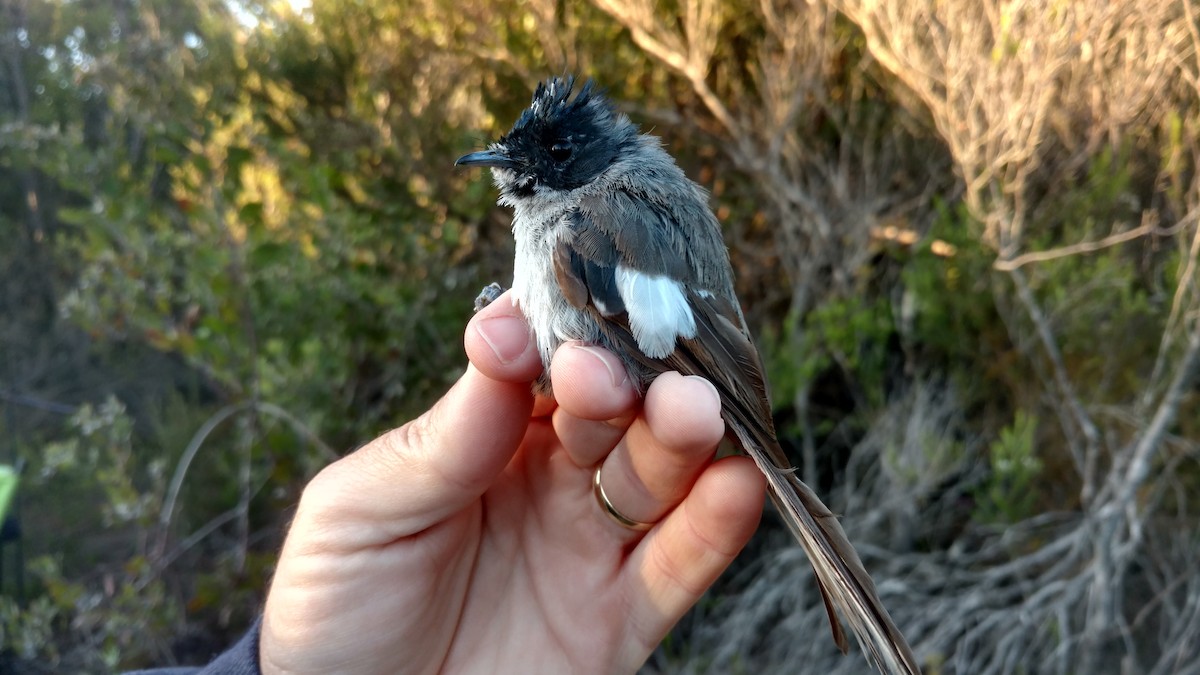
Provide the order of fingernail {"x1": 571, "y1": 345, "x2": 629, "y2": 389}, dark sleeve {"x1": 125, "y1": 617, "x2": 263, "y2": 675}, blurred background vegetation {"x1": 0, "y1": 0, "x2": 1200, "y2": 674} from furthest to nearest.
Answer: blurred background vegetation {"x1": 0, "y1": 0, "x2": 1200, "y2": 674} → dark sleeve {"x1": 125, "y1": 617, "x2": 263, "y2": 675} → fingernail {"x1": 571, "y1": 345, "x2": 629, "y2": 389}

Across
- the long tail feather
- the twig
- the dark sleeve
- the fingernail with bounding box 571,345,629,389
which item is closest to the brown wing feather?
the long tail feather

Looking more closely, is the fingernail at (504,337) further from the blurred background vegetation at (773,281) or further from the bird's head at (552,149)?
the blurred background vegetation at (773,281)

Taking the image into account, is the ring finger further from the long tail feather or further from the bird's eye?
the bird's eye

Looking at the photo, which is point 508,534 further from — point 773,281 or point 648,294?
point 773,281

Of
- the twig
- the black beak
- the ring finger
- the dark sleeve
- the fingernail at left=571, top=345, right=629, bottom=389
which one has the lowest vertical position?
the dark sleeve

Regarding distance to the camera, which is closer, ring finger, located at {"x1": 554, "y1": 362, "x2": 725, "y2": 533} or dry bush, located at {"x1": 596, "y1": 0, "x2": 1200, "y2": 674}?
ring finger, located at {"x1": 554, "y1": 362, "x2": 725, "y2": 533}

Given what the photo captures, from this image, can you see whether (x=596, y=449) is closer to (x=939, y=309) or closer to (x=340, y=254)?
(x=340, y=254)

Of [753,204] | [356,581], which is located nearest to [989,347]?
[753,204]

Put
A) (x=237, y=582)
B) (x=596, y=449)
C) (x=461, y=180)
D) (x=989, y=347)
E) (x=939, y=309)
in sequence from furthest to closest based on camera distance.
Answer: (x=461, y=180) → (x=989, y=347) → (x=939, y=309) → (x=237, y=582) → (x=596, y=449)
